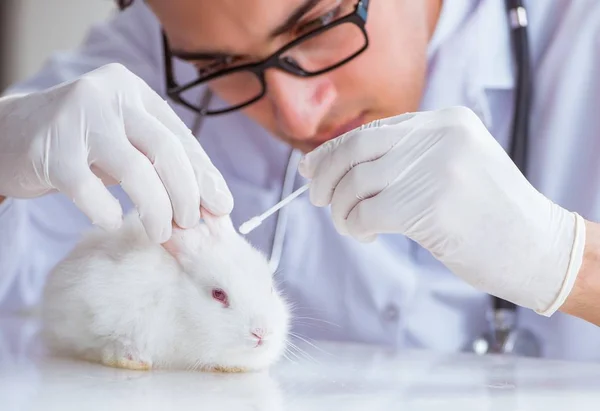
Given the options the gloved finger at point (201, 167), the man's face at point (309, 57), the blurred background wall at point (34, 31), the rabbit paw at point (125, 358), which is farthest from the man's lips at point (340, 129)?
the blurred background wall at point (34, 31)

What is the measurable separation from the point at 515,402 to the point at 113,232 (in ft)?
1.97

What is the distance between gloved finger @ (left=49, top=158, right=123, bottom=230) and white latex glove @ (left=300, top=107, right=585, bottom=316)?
319 mm

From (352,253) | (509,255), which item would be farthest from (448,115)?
(352,253)

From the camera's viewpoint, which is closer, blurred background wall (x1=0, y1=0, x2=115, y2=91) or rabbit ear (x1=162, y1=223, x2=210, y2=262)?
rabbit ear (x1=162, y1=223, x2=210, y2=262)

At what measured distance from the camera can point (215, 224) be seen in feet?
3.50

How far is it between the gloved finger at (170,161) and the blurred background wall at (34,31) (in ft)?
7.07

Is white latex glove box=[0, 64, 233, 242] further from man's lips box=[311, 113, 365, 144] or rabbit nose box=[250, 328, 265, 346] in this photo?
man's lips box=[311, 113, 365, 144]

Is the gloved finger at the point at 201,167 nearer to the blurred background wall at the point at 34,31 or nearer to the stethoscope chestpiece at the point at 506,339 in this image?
the stethoscope chestpiece at the point at 506,339

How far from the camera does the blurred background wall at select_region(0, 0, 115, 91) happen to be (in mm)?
3014

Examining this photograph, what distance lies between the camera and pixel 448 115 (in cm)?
104

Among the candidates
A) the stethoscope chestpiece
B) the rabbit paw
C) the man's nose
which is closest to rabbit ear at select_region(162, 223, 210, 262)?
the rabbit paw

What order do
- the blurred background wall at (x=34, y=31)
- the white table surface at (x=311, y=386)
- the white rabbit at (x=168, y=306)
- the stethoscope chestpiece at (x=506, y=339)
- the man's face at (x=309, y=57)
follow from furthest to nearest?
the blurred background wall at (x=34, y=31), the stethoscope chestpiece at (x=506, y=339), the man's face at (x=309, y=57), the white rabbit at (x=168, y=306), the white table surface at (x=311, y=386)

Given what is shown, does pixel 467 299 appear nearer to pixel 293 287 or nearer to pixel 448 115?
pixel 293 287

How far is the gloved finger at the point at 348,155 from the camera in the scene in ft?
3.39
